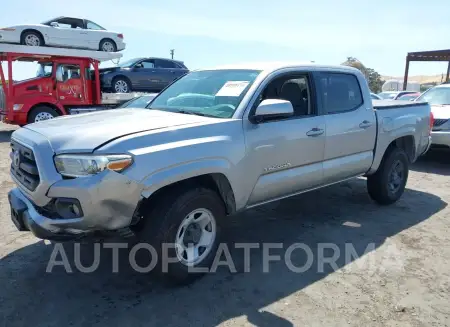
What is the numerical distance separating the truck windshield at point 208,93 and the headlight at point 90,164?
108 centimetres

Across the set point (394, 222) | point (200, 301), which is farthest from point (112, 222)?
point (394, 222)

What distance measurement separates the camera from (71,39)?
41.5ft

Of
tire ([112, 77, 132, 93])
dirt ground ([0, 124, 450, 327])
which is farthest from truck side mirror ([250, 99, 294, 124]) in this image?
tire ([112, 77, 132, 93])

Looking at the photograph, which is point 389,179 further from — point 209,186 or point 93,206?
point 93,206

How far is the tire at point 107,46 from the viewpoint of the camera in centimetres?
1341

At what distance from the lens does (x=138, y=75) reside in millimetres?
14180

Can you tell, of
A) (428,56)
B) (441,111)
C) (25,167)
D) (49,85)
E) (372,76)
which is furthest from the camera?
(372,76)

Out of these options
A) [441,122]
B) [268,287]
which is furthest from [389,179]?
[441,122]

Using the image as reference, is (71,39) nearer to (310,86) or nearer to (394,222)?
(310,86)

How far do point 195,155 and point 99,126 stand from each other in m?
0.81

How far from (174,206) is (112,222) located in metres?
0.48

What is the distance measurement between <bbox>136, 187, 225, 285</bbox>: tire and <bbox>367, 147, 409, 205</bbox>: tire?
284 centimetres

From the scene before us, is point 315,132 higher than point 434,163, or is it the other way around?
point 315,132

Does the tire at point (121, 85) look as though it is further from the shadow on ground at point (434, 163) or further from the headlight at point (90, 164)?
the headlight at point (90, 164)
